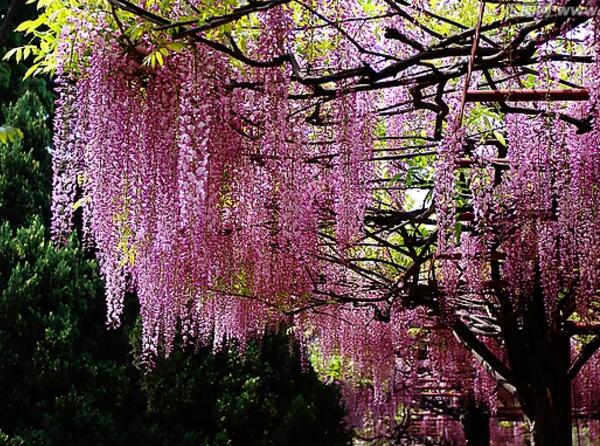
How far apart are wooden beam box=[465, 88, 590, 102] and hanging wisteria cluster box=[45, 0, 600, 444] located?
6 cm

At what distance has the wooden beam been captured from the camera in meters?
2.71

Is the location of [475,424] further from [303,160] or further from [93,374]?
[303,160]

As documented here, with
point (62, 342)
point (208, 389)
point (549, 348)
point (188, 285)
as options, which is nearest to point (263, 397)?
point (208, 389)

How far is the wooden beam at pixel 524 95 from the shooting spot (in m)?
2.71

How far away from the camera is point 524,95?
2.78m

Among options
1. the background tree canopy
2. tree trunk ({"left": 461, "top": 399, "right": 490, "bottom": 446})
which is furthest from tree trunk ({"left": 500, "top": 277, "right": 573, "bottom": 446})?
tree trunk ({"left": 461, "top": 399, "right": 490, "bottom": 446})

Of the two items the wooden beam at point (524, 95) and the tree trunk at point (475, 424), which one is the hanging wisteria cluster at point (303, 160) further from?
Result: the tree trunk at point (475, 424)

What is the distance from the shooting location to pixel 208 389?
22.3 feet

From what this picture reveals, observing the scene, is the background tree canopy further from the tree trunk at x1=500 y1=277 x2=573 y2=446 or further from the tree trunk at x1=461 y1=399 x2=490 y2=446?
the tree trunk at x1=500 y1=277 x2=573 y2=446

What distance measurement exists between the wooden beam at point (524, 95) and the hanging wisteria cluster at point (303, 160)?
6 centimetres

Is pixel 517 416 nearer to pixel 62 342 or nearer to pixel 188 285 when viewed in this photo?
pixel 62 342

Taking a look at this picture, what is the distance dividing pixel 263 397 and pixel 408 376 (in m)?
3.11

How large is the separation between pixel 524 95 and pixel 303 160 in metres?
0.94

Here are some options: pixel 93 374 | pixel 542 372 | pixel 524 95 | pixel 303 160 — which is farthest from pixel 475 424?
pixel 524 95
